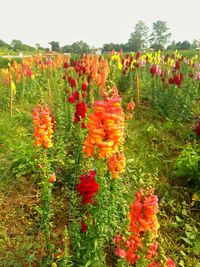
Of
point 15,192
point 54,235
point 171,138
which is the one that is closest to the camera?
point 54,235

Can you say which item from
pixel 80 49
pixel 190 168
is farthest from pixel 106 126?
pixel 80 49

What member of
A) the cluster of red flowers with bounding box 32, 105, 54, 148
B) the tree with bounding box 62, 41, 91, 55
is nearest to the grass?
the cluster of red flowers with bounding box 32, 105, 54, 148

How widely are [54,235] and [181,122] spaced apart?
398cm

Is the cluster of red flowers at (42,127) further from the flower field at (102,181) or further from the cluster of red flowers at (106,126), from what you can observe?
the cluster of red flowers at (106,126)

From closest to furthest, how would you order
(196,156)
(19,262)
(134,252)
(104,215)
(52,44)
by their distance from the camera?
1. (134,252)
2. (104,215)
3. (19,262)
4. (196,156)
5. (52,44)

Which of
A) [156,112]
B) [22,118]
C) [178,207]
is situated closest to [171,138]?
[156,112]

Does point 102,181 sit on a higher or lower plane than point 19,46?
higher

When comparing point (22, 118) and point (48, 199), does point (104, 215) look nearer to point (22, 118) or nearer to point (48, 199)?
point (48, 199)

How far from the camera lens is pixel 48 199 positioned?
10.1 ft

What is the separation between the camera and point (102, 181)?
262 cm

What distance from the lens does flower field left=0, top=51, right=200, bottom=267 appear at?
2.37 meters

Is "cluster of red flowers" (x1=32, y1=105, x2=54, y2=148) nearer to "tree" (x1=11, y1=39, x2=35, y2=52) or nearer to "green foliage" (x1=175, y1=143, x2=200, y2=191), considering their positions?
"green foliage" (x1=175, y1=143, x2=200, y2=191)

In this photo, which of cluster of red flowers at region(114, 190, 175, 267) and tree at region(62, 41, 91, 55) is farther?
tree at region(62, 41, 91, 55)

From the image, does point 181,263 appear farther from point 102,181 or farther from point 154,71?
point 154,71
